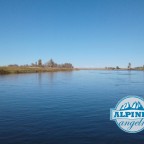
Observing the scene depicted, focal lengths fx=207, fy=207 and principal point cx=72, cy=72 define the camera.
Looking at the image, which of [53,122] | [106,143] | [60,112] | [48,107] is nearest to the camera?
[106,143]

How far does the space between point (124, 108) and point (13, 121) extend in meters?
11.4

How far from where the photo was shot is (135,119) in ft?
59.1

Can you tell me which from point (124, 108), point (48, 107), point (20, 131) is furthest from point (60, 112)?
point (124, 108)

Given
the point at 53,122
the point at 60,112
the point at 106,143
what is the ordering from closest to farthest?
the point at 106,143, the point at 53,122, the point at 60,112

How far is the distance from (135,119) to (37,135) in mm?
8519

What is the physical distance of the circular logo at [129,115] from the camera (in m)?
17.0

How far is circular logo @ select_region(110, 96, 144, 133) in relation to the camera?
1703 centimetres

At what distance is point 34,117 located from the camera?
75.9ft

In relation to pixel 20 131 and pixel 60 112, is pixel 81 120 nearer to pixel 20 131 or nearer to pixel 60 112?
pixel 60 112

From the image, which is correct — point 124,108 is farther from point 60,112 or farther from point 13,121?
point 13,121

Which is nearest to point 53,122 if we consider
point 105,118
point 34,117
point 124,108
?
point 34,117

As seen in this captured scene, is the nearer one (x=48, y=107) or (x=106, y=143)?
(x=106, y=143)

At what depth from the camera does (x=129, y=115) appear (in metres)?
17.9

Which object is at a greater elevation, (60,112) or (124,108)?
(124,108)
